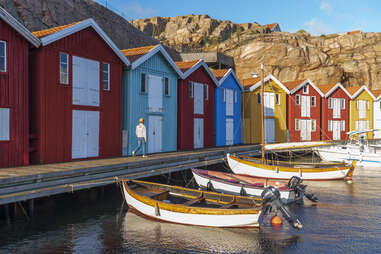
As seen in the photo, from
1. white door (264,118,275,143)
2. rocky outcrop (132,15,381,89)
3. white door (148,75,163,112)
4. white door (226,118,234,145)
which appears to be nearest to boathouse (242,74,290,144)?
white door (264,118,275,143)

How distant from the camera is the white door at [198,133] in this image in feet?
93.6

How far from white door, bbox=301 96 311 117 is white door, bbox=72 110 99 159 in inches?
1103

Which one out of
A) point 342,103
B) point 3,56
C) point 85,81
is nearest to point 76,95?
point 85,81

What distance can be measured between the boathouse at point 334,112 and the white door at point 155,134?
85.7 ft

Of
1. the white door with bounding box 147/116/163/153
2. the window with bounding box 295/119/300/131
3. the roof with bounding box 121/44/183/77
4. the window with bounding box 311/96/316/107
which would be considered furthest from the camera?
the window with bounding box 311/96/316/107

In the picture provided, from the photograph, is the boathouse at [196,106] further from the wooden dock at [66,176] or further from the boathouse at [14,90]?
the boathouse at [14,90]

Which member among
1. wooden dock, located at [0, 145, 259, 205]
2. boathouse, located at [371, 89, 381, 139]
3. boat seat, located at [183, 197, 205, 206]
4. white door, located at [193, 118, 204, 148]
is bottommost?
boat seat, located at [183, 197, 205, 206]

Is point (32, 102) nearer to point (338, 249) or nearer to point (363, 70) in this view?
point (338, 249)

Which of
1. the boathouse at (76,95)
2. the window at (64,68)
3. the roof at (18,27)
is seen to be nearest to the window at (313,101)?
the boathouse at (76,95)

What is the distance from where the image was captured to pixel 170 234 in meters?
11.9

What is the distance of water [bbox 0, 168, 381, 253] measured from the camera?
34.9 feet

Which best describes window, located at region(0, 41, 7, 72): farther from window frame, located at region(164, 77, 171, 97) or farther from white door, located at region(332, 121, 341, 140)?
white door, located at region(332, 121, 341, 140)

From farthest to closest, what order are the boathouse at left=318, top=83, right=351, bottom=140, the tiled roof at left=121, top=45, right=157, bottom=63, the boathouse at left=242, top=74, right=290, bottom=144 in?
the boathouse at left=318, top=83, right=351, bottom=140
the boathouse at left=242, top=74, right=290, bottom=144
the tiled roof at left=121, top=45, right=157, bottom=63

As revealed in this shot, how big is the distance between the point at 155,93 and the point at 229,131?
11.1 metres
